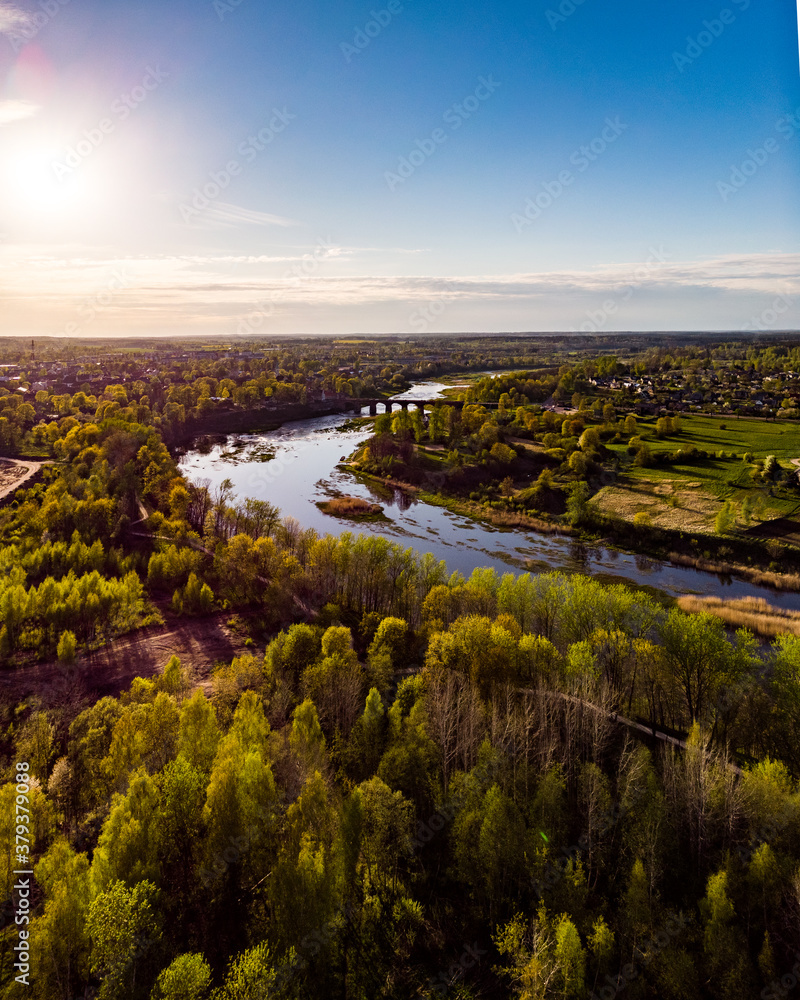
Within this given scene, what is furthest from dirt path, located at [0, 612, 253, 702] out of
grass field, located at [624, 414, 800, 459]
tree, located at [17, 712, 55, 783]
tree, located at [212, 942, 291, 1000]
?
grass field, located at [624, 414, 800, 459]

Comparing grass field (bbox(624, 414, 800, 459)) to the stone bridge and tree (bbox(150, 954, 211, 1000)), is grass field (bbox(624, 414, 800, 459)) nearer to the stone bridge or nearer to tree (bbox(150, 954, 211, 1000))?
the stone bridge

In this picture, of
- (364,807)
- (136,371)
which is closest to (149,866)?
(364,807)

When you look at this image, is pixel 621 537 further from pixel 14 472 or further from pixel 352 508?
pixel 14 472

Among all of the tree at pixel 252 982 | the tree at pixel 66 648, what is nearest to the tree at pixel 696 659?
the tree at pixel 252 982

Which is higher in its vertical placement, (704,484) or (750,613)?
(704,484)

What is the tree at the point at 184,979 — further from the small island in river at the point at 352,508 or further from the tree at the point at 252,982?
the small island in river at the point at 352,508

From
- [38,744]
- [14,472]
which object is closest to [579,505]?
[38,744]
